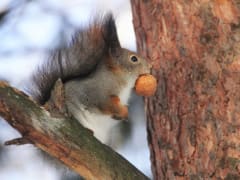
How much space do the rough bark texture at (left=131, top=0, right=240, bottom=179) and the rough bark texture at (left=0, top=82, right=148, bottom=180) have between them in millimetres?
212

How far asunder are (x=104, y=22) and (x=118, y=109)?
9.5 inches

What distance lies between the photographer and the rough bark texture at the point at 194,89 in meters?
1.45

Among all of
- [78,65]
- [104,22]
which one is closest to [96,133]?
[78,65]

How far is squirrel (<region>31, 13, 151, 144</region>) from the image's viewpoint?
153cm

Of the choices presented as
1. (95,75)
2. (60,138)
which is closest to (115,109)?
(95,75)

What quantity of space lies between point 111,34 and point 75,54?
0.38 ft

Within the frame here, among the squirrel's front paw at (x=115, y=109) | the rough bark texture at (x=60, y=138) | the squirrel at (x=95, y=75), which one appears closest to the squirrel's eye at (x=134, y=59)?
the squirrel at (x=95, y=75)

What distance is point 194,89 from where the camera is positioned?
1.53 metres

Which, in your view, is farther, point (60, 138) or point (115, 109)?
point (115, 109)

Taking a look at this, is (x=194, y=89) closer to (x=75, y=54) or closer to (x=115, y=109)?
(x=115, y=109)

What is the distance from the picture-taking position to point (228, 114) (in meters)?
1.46

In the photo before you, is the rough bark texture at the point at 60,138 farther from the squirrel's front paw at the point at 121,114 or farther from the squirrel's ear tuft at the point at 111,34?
the squirrel's ear tuft at the point at 111,34

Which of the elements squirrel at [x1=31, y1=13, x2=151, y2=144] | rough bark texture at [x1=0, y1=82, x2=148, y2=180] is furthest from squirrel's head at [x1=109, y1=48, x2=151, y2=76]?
rough bark texture at [x1=0, y1=82, x2=148, y2=180]

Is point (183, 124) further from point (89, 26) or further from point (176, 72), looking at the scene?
point (89, 26)
